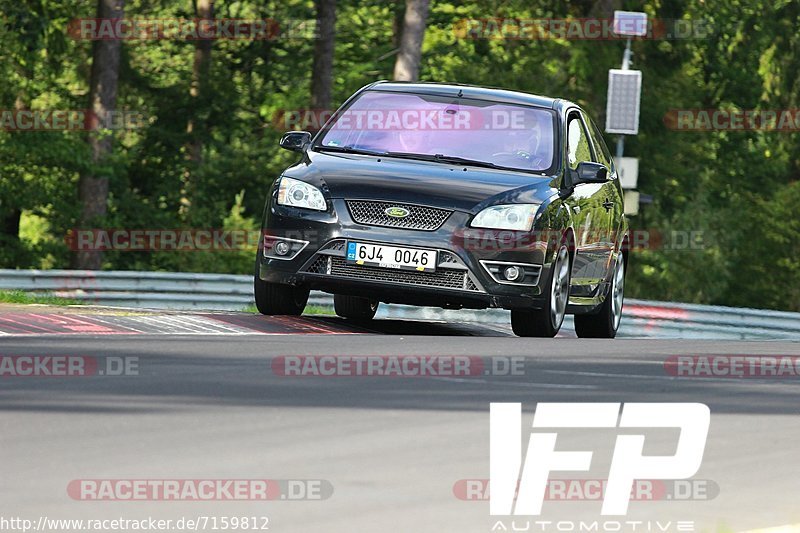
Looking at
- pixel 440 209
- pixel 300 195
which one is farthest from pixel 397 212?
pixel 300 195

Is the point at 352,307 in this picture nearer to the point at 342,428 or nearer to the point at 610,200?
the point at 610,200

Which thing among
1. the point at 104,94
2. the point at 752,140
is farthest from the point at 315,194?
the point at 752,140

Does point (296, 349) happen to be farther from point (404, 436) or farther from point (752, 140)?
point (752, 140)

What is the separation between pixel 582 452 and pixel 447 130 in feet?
22.1

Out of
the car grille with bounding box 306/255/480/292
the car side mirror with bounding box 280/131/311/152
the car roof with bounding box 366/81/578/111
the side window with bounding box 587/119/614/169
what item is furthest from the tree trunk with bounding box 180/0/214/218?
the car grille with bounding box 306/255/480/292

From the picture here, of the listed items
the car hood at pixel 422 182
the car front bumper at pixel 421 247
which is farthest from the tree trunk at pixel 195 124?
the car front bumper at pixel 421 247

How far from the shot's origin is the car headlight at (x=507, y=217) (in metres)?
13.0

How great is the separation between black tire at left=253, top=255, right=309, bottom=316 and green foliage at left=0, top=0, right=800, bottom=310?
22.1 meters

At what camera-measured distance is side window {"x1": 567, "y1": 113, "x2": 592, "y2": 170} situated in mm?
14477

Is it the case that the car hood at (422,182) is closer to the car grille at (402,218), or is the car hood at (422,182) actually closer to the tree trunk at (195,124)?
the car grille at (402,218)

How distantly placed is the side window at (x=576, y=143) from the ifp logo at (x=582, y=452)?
16.8 ft

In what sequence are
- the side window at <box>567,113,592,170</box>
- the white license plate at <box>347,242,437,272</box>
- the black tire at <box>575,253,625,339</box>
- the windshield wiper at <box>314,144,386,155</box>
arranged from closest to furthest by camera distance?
the white license plate at <box>347,242,437,272</box>, the windshield wiper at <box>314,144,386,155</box>, the side window at <box>567,113,592,170</box>, the black tire at <box>575,253,625,339</box>

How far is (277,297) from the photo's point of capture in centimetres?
1419

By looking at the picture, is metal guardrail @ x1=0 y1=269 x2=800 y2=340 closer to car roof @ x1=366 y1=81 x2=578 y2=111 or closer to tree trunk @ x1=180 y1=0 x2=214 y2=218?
car roof @ x1=366 y1=81 x2=578 y2=111
